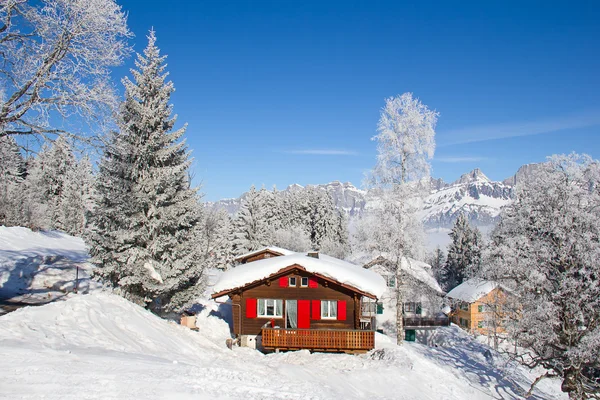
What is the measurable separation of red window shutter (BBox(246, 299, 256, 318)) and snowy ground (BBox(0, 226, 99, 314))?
32.2 feet

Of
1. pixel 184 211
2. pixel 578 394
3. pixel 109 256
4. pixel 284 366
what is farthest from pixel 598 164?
pixel 109 256

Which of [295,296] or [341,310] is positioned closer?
[341,310]

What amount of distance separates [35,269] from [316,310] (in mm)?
19551

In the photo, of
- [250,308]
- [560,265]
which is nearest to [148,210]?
[250,308]

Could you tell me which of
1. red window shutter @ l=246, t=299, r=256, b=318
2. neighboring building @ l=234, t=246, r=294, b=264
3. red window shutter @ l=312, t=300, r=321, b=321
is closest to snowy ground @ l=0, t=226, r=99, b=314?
red window shutter @ l=246, t=299, r=256, b=318

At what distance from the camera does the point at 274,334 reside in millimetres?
23500

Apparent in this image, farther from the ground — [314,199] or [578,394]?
[314,199]

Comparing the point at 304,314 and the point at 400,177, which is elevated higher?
the point at 400,177

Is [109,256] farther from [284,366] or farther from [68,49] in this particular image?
[68,49]

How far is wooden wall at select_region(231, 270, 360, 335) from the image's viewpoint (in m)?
25.8

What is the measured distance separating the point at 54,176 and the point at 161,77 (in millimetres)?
51062

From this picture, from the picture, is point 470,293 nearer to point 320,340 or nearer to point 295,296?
point 295,296

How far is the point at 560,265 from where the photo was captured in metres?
19.3

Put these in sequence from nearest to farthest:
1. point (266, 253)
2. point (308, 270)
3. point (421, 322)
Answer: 1. point (308, 270)
2. point (266, 253)
3. point (421, 322)
